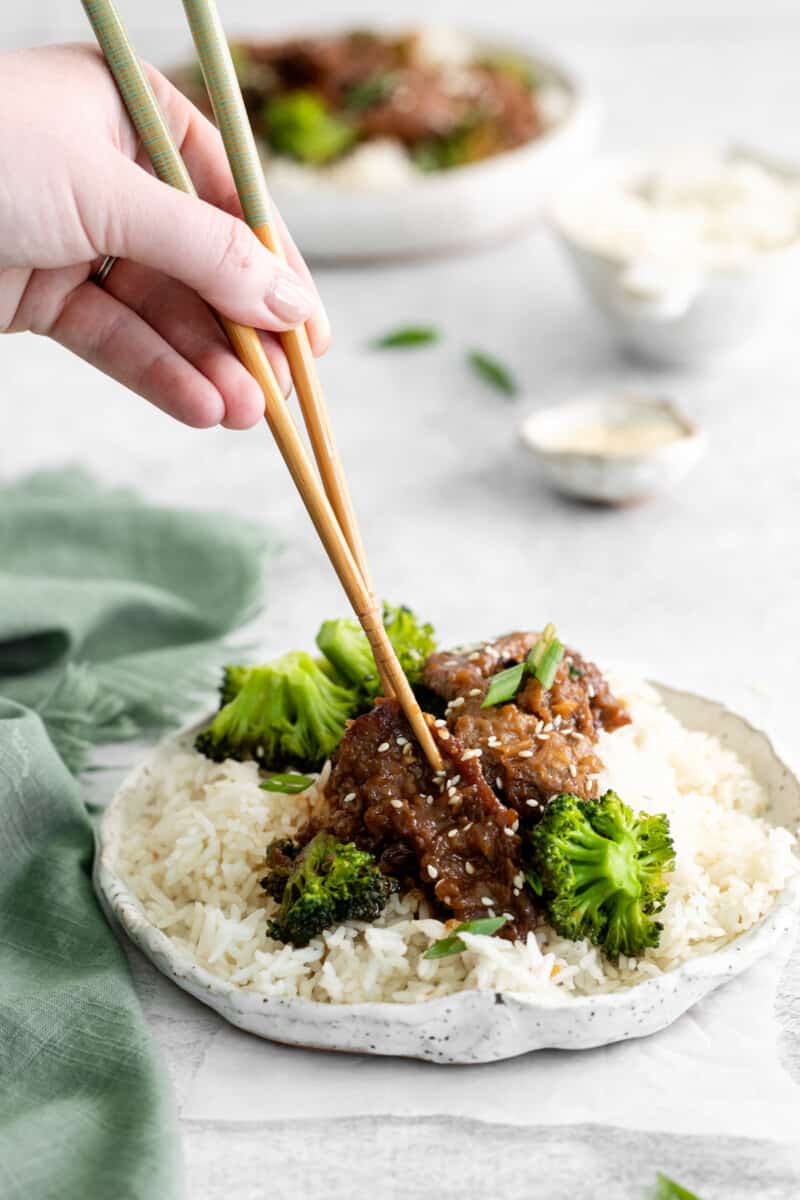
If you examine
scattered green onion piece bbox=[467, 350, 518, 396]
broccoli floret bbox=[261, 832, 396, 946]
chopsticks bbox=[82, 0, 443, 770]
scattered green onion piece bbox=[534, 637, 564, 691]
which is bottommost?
scattered green onion piece bbox=[467, 350, 518, 396]

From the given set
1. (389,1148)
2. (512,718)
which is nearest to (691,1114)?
(389,1148)

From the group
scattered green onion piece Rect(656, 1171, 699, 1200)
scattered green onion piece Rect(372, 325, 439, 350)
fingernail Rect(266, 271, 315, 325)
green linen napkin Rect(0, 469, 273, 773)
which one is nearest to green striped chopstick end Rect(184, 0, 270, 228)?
fingernail Rect(266, 271, 315, 325)

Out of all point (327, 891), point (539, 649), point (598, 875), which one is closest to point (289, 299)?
point (539, 649)

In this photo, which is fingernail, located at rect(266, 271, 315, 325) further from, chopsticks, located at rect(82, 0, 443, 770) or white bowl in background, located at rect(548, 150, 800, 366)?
white bowl in background, located at rect(548, 150, 800, 366)

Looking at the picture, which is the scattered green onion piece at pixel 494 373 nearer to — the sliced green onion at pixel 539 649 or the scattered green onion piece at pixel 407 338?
the scattered green onion piece at pixel 407 338

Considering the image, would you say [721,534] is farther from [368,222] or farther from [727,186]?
[368,222]

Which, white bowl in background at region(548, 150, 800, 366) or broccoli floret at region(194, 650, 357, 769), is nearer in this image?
broccoli floret at region(194, 650, 357, 769)
